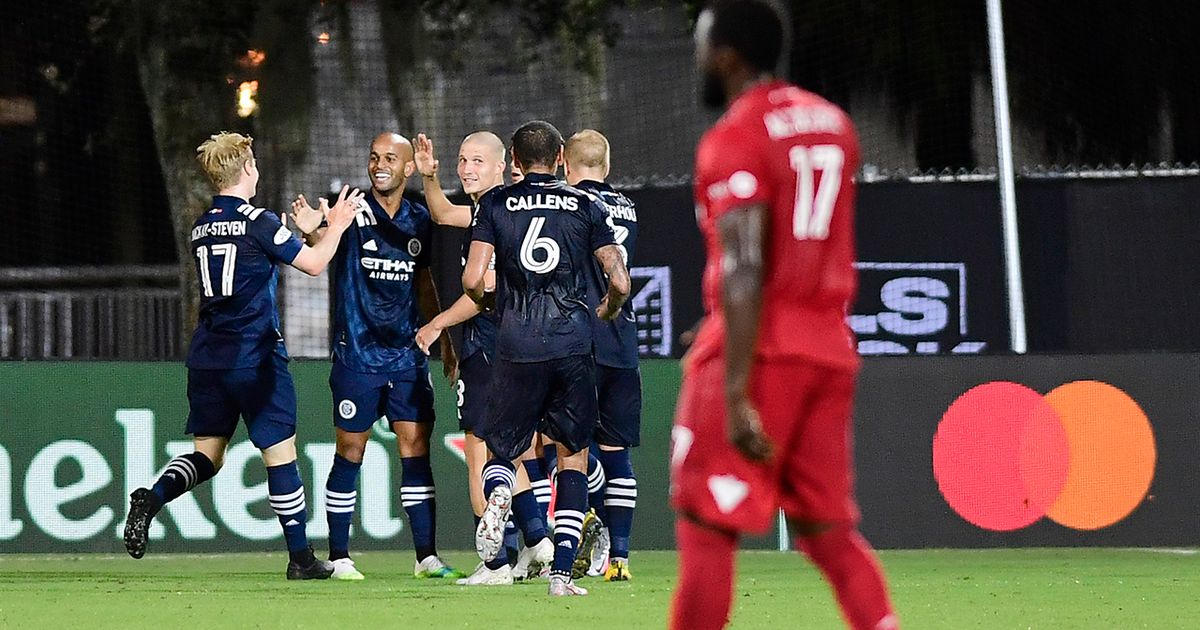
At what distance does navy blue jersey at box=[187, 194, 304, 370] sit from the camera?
9156 mm

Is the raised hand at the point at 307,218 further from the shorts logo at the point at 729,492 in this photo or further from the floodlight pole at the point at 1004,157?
the floodlight pole at the point at 1004,157

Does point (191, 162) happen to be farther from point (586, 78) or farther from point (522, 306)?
point (522, 306)

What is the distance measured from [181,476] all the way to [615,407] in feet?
6.88

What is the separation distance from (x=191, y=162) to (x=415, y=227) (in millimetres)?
9314

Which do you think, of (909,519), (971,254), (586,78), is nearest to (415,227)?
(909,519)

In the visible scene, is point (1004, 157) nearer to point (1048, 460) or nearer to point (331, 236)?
point (1048, 460)

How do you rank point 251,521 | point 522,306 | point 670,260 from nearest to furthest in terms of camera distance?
point 522,306 → point 251,521 → point 670,260

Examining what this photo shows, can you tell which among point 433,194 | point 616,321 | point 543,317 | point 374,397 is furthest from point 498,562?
point 433,194

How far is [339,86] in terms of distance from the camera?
17266mm

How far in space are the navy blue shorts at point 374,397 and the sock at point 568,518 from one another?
1430 mm

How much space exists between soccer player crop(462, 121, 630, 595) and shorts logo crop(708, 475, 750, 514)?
3697mm

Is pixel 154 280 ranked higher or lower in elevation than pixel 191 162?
lower

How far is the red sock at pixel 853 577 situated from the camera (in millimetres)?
4711

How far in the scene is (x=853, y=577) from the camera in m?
4.74
